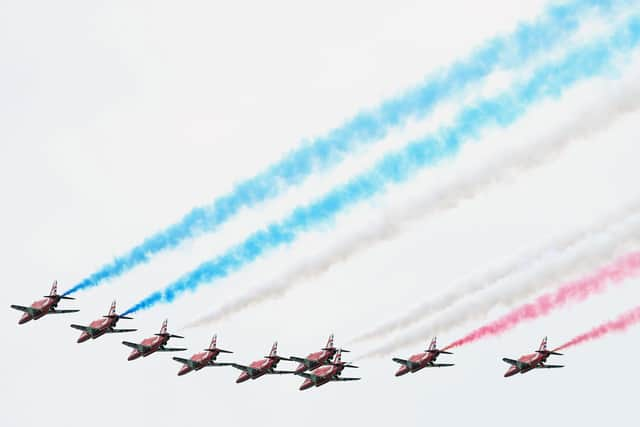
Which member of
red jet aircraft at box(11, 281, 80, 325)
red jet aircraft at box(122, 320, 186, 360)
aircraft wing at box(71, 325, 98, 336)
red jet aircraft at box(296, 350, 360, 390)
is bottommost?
red jet aircraft at box(296, 350, 360, 390)

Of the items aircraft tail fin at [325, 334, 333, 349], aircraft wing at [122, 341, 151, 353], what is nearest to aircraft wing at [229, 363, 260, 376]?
aircraft tail fin at [325, 334, 333, 349]

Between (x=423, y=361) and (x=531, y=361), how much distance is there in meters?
5.00

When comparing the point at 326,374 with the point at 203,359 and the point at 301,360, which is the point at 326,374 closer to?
the point at 301,360

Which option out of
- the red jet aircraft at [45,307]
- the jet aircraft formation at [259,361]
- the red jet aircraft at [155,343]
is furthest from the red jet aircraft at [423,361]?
the red jet aircraft at [45,307]

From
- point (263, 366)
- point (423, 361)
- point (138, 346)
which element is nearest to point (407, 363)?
point (423, 361)

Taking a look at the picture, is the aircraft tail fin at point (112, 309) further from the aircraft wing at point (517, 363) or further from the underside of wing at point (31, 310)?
the aircraft wing at point (517, 363)

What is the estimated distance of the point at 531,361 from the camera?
9350 cm

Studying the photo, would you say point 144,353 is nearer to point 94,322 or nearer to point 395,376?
point 94,322

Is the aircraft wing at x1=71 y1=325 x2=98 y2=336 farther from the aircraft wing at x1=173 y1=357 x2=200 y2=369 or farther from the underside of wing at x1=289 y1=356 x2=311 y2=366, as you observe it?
the underside of wing at x1=289 y1=356 x2=311 y2=366

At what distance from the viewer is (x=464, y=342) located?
→ 85250 millimetres

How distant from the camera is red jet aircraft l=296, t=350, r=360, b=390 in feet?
316

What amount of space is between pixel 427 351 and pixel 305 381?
264 inches

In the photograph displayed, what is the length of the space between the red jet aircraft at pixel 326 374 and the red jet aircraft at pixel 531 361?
23.7 ft

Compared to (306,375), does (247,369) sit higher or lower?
higher
